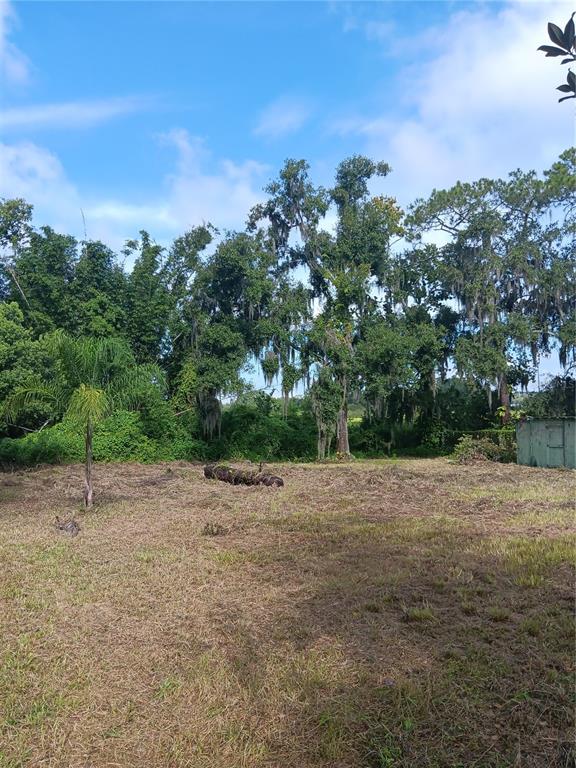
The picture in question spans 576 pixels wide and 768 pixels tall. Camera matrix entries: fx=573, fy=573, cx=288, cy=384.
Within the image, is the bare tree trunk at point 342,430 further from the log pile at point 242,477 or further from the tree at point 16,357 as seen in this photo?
the tree at point 16,357

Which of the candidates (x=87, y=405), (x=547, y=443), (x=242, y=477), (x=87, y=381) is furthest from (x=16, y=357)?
(x=547, y=443)

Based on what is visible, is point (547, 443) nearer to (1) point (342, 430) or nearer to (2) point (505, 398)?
(2) point (505, 398)

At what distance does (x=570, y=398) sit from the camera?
24312mm

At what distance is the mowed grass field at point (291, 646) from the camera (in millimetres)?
3254

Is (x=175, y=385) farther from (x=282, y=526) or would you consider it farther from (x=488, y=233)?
(x=282, y=526)

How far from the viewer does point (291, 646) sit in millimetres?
4520

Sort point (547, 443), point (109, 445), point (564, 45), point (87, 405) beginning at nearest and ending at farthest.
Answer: point (564, 45) → point (87, 405) → point (547, 443) → point (109, 445)

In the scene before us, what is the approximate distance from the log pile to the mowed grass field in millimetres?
5998

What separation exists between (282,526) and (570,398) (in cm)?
1913

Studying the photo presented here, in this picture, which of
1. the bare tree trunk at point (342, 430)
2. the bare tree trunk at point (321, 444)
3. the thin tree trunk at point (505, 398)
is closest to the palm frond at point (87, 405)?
the bare tree trunk at point (321, 444)

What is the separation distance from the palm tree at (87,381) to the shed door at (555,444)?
14110 millimetres

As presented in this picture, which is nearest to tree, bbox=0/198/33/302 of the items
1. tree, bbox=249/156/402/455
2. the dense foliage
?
the dense foliage

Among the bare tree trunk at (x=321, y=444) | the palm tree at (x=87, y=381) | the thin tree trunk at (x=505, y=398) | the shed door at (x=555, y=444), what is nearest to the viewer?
the palm tree at (x=87, y=381)

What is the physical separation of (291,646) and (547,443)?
17.2 metres
